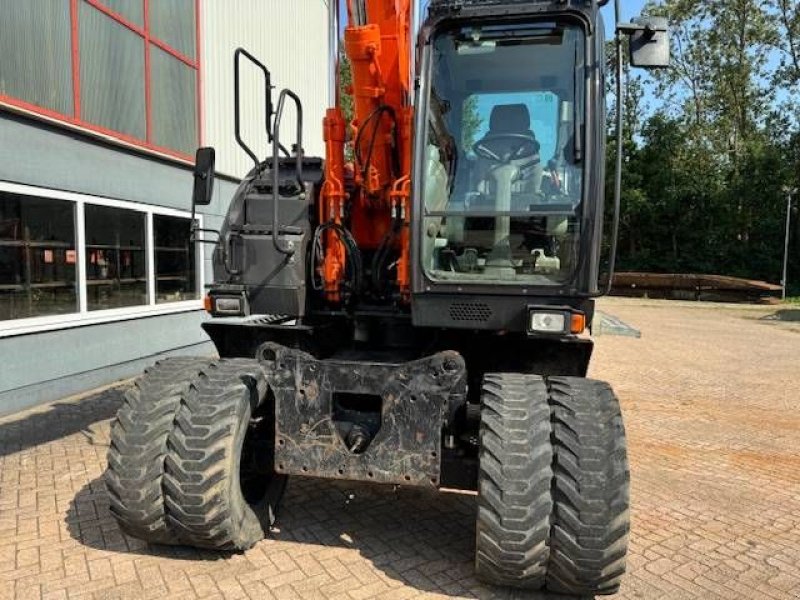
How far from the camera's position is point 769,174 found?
87.8 ft

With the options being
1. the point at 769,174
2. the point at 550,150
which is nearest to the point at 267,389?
the point at 550,150

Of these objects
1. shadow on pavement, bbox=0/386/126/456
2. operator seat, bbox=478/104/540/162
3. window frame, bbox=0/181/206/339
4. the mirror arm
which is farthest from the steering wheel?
shadow on pavement, bbox=0/386/126/456

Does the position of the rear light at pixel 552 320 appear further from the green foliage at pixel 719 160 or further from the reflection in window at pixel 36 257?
the green foliage at pixel 719 160

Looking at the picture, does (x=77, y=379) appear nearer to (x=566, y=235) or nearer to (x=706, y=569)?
(x=566, y=235)

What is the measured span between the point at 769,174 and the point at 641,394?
23.6 metres

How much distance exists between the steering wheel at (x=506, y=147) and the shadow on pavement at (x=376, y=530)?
2259mm

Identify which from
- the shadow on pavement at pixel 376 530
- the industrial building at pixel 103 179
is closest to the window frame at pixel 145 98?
the industrial building at pixel 103 179

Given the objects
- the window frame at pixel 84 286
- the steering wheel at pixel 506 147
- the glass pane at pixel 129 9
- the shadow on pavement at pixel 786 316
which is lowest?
the shadow on pavement at pixel 786 316

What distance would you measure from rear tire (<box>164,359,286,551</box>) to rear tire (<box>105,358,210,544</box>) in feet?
0.17

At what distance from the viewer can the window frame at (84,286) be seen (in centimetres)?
625

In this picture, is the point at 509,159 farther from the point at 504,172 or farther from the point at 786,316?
the point at 786,316

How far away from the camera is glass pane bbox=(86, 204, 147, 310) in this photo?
288 inches

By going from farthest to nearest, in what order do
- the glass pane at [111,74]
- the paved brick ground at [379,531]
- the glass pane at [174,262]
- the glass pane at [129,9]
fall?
the glass pane at [174,262]
the glass pane at [129,9]
the glass pane at [111,74]
the paved brick ground at [379,531]

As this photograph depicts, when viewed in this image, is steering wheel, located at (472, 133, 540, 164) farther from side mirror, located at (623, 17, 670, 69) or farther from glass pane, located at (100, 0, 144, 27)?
glass pane, located at (100, 0, 144, 27)
